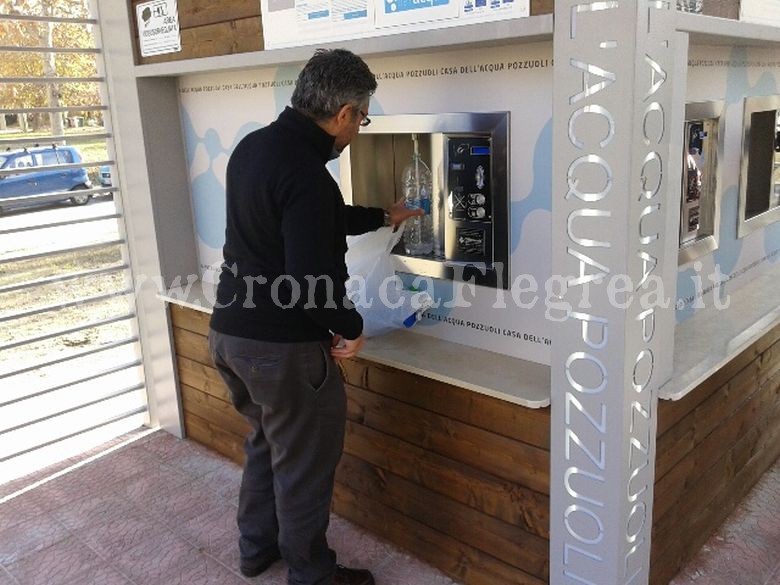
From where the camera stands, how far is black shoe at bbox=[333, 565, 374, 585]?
8.94ft

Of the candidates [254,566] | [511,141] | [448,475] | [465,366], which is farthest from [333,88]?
[254,566]

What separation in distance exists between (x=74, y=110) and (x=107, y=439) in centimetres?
178

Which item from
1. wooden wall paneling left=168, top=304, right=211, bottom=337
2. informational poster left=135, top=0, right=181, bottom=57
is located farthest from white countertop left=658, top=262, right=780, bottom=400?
informational poster left=135, top=0, right=181, bottom=57

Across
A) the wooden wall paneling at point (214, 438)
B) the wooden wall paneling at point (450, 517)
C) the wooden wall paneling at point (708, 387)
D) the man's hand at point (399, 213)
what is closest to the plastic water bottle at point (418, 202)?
the man's hand at point (399, 213)

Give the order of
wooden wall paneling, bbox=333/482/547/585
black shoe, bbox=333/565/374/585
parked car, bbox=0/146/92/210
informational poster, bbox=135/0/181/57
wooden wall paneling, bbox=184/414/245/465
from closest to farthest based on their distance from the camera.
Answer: wooden wall paneling, bbox=333/482/547/585 → black shoe, bbox=333/565/374/585 → informational poster, bbox=135/0/181/57 → parked car, bbox=0/146/92/210 → wooden wall paneling, bbox=184/414/245/465

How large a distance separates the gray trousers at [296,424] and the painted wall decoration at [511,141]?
1.84ft

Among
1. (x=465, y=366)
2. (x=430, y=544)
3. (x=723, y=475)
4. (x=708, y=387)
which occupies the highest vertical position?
(x=465, y=366)

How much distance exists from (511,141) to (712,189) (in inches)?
38.4

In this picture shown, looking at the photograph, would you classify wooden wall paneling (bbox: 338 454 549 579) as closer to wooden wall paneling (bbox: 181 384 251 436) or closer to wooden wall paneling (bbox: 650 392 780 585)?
wooden wall paneling (bbox: 650 392 780 585)

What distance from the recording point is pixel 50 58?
3.64 m

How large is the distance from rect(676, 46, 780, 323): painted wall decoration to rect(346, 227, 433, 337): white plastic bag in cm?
101

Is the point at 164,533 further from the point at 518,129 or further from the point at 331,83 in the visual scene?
the point at 518,129

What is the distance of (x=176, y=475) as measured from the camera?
3664 millimetres

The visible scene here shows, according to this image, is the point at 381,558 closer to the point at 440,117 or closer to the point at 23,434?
the point at 440,117
